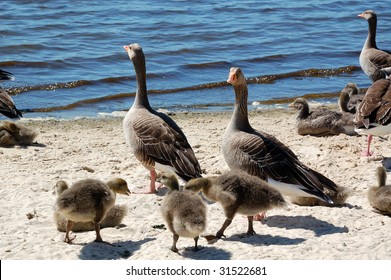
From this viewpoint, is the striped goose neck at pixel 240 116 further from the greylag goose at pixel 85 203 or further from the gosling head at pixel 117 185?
the greylag goose at pixel 85 203

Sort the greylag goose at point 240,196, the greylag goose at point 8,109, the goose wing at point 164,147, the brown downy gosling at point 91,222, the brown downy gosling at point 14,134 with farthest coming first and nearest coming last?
the greylag goose at point 8,109 → the brown downy gosling at point 14,134 → the goose wing at point 164,147 → the brown downy gosling at point 91,222 → the greylag goose at point 240,196

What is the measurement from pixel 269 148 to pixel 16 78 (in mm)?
9847

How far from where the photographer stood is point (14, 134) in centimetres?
1241

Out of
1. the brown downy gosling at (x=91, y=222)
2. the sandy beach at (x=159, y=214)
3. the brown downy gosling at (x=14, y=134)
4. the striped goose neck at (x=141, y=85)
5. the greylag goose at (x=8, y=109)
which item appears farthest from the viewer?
the greylag goose at (x=8, y=109)

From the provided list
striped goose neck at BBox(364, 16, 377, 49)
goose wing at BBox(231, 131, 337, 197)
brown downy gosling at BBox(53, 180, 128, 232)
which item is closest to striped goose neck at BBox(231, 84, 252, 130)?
goose wing at BBox(231, 131, 337, 197)

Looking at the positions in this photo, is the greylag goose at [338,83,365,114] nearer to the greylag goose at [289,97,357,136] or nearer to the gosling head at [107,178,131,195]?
the greylag goose at [289,97,357,136]

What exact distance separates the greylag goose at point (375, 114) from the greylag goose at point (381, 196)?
1716mm

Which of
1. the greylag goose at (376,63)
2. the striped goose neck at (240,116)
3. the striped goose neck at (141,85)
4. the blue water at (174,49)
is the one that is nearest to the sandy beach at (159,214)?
the striped goose neck at (141,85)

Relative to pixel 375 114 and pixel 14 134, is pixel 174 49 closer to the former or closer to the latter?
pixel 14 134

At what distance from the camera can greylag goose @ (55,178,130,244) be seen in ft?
25.5

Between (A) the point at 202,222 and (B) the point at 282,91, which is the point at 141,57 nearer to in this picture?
(A) the point at 202,222

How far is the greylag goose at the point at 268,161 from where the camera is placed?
8859mm

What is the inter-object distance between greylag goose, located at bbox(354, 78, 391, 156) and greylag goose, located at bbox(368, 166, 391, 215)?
1716mm

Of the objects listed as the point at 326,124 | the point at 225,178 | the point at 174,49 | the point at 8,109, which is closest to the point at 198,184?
the point at 225,178
